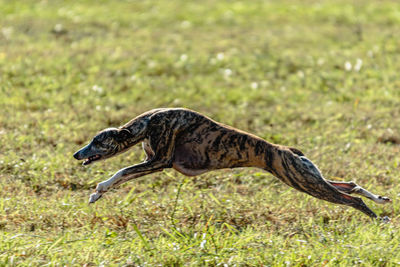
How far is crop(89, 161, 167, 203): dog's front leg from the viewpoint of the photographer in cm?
503

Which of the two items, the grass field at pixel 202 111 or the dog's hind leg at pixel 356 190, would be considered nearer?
the grass field at pixel 202 111

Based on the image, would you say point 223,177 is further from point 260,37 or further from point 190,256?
point 260,37

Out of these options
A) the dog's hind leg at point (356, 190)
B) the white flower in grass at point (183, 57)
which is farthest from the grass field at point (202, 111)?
the dog's hind leg at point (356, 190)

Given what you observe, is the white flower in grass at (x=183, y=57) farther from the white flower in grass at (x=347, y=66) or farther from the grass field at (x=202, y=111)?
Result: the white flower in grass at (x=347, y=66)

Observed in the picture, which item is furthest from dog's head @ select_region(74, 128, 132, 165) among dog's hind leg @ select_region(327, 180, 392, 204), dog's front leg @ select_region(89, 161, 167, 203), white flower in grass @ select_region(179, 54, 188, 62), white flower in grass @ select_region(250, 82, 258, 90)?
white flower in grass @ select_region(179, 54, 188, 62)

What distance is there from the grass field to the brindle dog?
0.42 m

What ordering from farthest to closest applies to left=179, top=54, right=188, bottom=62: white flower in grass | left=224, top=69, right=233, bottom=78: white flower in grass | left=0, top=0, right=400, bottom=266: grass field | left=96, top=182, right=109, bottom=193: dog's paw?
left=179, top=54, right=188, bottom=62: white flower in grass
left=224, top=69, right=233, bottom=78: white flower in grass
left=96, top=182, right=109, bottom=193: dog's paw
left=0, top=0, right=400, bottom=266: grass field

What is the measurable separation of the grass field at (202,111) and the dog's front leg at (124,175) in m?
0.30

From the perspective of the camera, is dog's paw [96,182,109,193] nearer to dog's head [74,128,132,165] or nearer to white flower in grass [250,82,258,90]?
dog's head [74,128,132,165]

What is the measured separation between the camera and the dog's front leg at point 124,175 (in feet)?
16.5

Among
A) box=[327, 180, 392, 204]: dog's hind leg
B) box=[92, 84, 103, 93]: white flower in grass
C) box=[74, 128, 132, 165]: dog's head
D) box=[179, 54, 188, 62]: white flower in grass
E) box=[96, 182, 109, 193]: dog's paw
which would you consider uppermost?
box=[74, 128, 132, 165]: dog's head

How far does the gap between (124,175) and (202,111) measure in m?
4.31

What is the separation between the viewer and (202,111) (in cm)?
927

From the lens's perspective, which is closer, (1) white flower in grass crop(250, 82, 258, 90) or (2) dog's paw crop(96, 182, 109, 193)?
(2) dog's paw crop(96, 182, 109, 193)
